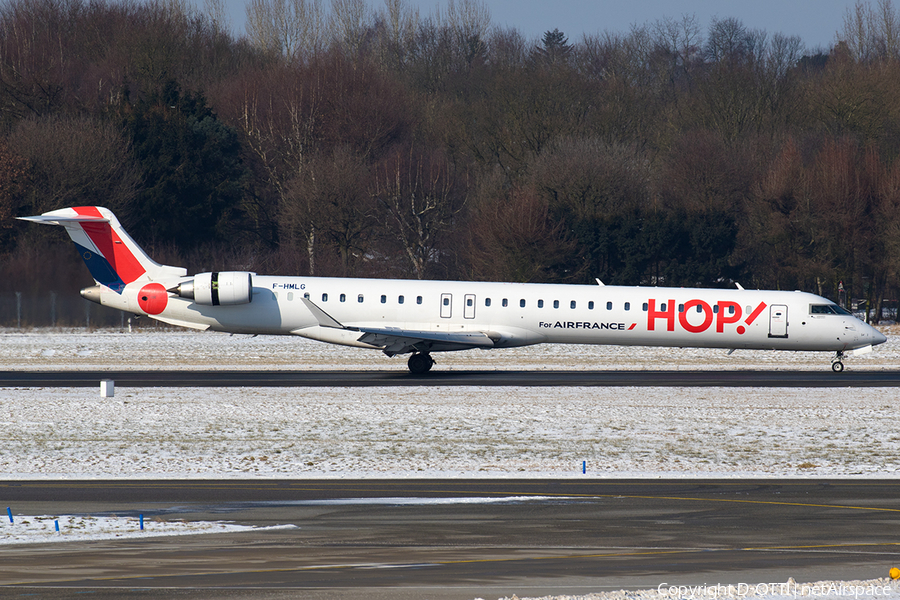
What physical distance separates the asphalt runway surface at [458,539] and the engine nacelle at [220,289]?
49.8 ft

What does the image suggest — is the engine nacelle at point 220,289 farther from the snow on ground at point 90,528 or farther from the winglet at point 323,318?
the snow on ground at point 90,528

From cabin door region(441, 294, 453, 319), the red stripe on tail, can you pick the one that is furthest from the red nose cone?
cabin door region(441, 294, 453, 319)

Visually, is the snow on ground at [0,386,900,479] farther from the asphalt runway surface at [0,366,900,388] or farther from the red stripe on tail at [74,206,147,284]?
the red stripe on tail at [74,206,147,284]

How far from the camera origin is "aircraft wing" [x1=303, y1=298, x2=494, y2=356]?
94.4 ft

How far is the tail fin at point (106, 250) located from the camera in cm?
3092

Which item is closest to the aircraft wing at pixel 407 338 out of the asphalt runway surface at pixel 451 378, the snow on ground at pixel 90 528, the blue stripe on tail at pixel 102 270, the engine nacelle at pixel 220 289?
the asphalt runway surface at pixel 451 378

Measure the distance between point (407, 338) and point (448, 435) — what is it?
401 inches

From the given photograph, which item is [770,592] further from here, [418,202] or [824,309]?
[418,202]

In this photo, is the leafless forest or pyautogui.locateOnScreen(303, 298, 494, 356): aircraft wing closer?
pyautogui.locateOnScreen(303, 298, 494, 356): aircraft wing

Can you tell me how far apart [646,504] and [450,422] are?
7573mm

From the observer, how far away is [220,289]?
2972 centimetres

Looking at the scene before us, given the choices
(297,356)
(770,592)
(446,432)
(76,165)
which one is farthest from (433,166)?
(770,592)

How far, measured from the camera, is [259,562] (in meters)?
9.92

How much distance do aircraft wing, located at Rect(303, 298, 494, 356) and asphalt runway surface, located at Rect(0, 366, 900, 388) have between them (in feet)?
2.90
